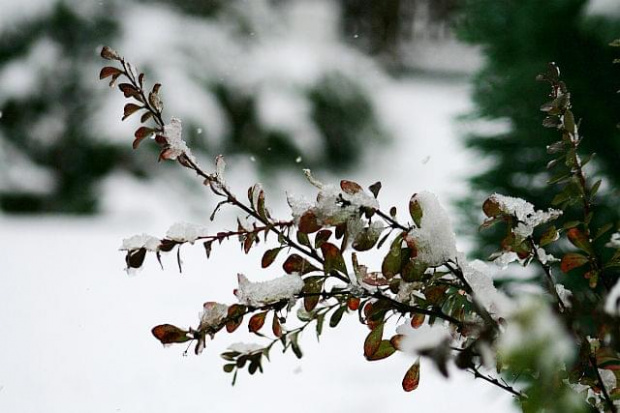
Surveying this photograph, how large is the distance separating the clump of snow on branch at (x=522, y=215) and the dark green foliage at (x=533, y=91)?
4.02 feet

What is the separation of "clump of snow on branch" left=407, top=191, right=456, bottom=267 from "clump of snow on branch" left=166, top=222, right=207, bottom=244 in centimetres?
19

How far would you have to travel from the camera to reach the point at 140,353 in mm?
1848

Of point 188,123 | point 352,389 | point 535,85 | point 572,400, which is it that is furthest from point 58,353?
point 188,123

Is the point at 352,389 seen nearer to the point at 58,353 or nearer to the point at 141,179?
the point at 58,353

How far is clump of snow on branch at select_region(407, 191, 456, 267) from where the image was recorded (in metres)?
0.50

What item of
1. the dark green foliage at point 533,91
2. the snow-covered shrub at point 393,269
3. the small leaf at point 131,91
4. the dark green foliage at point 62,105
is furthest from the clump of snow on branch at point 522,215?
the dark green foliage at point 62,105

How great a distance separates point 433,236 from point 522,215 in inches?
4.6

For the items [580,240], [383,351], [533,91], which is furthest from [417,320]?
[533,91]

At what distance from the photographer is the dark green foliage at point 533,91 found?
5.77 feet

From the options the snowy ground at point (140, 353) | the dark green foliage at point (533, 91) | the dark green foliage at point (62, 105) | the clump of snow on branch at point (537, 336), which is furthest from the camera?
the dark green foliage at point (62, 105)

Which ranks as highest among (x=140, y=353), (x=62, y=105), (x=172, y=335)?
(x=62, y=105)

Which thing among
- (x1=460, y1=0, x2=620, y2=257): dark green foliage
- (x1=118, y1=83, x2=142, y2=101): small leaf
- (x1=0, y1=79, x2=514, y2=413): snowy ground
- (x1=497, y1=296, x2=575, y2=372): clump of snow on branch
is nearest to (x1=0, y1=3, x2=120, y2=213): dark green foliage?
(x1=0, y1=79, x2=514, y2=413): snowy ground

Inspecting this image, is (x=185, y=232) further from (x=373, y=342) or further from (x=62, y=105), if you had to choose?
(x=62, y=105)

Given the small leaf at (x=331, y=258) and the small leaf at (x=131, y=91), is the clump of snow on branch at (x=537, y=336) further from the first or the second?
the small leaf at (x=131, y=91)
